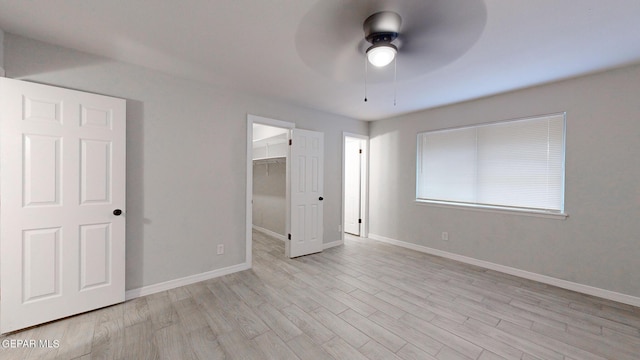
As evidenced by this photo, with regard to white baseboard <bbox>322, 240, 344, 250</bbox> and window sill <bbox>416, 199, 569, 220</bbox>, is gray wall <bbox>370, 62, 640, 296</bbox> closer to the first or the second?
window sill <bbox>416, 199, 569, 220</bbox>

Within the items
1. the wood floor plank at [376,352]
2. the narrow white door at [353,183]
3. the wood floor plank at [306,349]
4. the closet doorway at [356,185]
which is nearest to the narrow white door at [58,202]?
the wood floor plank at [306,349]

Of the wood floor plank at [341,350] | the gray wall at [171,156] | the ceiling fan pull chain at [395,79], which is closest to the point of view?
the wood floor plank at [341,350]

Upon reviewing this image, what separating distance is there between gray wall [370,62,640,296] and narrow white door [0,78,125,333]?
4560 millimetres

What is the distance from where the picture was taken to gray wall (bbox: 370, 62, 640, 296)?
2.55 metres

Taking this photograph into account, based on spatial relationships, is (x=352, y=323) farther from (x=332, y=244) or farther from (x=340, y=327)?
(x=332, y=244)

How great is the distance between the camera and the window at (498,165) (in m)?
3.06

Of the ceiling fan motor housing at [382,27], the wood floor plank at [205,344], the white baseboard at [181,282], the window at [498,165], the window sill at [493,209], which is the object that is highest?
the ceiling fan motor housing at [382,27]

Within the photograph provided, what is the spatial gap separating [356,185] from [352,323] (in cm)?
347

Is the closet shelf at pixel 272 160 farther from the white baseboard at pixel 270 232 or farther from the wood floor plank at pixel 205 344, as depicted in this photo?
the wood floor plank at pixel 205 344

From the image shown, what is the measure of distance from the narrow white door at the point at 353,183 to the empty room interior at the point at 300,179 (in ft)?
4.64

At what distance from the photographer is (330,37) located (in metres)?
2.05

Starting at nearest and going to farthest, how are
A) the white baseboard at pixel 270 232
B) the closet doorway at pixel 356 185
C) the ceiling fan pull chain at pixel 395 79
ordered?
1. the ceiling fan pull chain at pixel 395 79
2. the white baseboard at pixel 270 232
3. the closet doorway at pixel 356 185

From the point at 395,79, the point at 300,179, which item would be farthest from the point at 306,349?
the point at 395,79

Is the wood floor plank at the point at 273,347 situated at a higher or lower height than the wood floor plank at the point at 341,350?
lower
